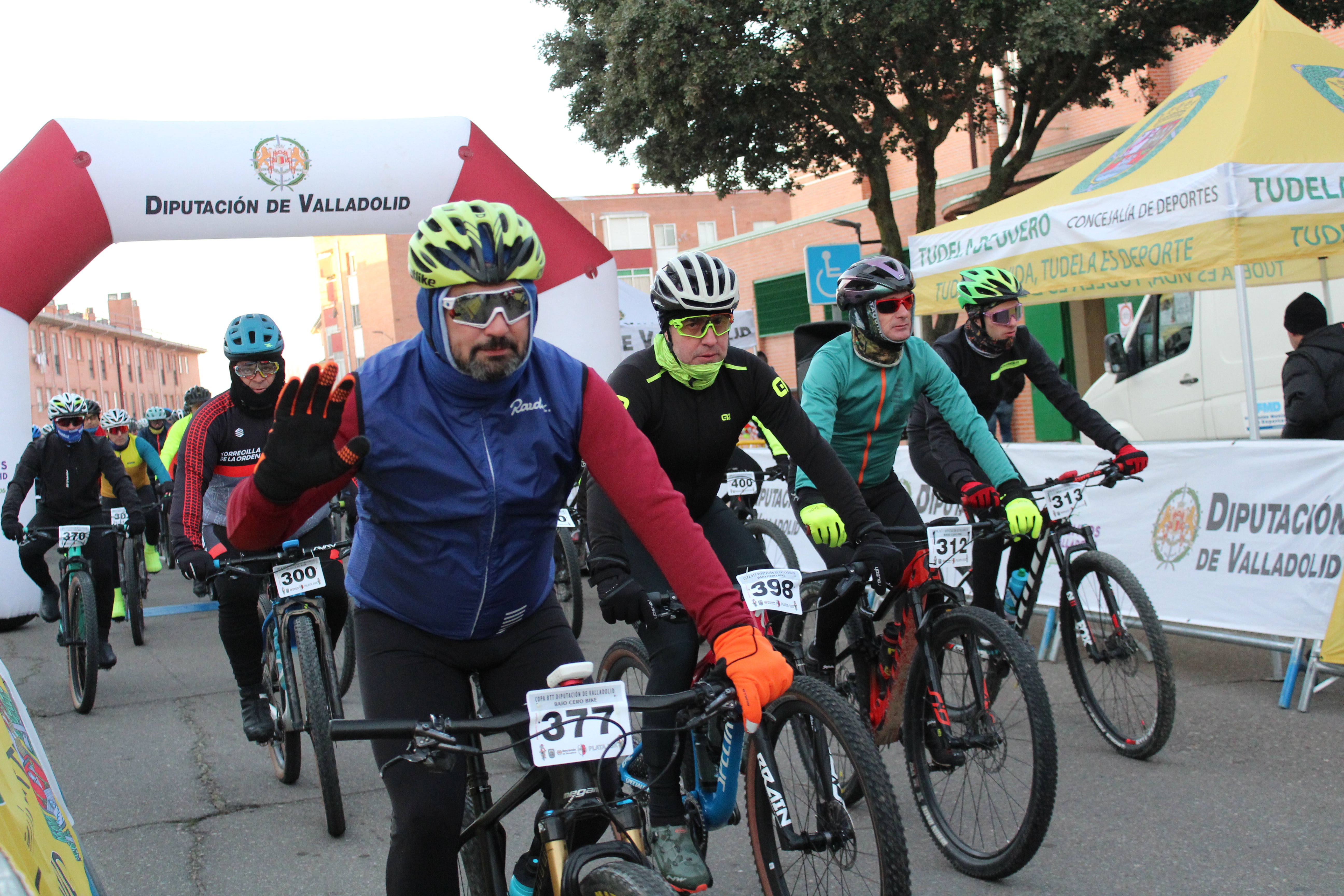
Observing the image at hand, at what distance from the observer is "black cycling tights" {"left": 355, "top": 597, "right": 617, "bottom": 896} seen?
256 centimetres

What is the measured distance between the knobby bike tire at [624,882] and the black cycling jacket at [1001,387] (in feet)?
11.7

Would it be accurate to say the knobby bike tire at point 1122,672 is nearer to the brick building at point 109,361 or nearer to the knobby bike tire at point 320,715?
the knobby bike tire at point 320,715

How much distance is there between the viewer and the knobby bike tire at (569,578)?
8875 millimetres

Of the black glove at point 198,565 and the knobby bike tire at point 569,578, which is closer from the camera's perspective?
the black glove at point 198,565

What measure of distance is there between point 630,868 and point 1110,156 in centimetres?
844

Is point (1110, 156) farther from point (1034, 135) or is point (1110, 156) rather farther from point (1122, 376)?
point (1034, 135)

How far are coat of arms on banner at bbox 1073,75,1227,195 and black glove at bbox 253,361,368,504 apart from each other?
24.7ft

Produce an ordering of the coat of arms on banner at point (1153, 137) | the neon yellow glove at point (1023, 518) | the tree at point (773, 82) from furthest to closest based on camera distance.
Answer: the tree at point (773, 82) < the coat of arms on banner at point (1153, 137) < the neon yellow glove at point (1023, 518)

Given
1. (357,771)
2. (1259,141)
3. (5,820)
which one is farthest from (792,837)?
(1259,141)

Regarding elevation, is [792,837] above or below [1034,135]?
below

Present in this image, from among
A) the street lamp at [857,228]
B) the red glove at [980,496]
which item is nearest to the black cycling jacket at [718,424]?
the red glove at [980,496]

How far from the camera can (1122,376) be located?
1393 cm

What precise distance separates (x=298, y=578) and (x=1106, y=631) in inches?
142

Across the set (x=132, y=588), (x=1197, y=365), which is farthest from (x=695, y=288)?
(x=1197, y=365)
